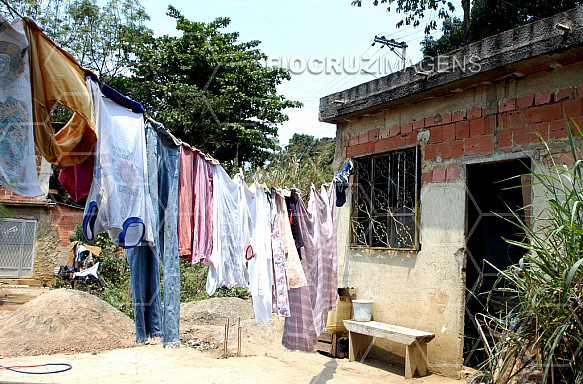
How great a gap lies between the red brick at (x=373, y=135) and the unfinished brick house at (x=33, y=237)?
34.4 ft

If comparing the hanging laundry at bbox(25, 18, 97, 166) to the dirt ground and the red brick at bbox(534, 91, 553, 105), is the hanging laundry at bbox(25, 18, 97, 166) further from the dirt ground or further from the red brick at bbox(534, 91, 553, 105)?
the red brick at bbox(534, 91, 553, 105)

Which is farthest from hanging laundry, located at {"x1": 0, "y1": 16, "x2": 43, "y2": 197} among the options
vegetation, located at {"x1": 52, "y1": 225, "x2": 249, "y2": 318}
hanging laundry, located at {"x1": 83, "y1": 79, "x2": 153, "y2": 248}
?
vegetation, located at {"x1": 52, "y1": 225, "x2": 249, "y2": 318}

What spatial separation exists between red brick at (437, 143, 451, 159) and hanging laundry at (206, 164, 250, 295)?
2.44 meters

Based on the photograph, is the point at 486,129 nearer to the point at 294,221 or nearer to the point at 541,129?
the point at 541,129

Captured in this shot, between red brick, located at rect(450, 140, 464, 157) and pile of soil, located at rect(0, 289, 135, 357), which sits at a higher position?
red brick, located at rect(450, 140, 464, 157)

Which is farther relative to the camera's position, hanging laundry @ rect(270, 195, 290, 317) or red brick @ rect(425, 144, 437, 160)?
red brick @ rect(425, 144, 437, 160)

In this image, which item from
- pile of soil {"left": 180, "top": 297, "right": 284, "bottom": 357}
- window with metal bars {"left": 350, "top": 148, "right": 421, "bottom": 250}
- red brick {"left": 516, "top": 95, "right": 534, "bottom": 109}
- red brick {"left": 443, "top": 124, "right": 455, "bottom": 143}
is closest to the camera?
red brick {"left": 516, "top": 95, "right": 534, "bottom": 109}

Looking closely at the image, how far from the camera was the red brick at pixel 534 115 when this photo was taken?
4102mm

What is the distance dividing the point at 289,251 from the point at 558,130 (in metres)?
2.56

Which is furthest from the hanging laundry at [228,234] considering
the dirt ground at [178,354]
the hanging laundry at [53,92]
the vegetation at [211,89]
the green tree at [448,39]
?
the green tree at [448,39]

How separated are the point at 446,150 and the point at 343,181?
1.16 meters

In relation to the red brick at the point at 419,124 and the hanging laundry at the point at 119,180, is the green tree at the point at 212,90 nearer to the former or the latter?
the red brick at the point at 419,124

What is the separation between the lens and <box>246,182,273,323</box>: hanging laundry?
3557mm

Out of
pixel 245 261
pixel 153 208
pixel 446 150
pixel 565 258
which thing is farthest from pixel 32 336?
pixel 565 258
